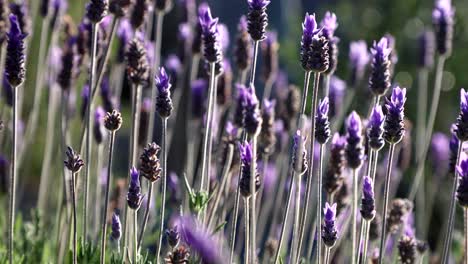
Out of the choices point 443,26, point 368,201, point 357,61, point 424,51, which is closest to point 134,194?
point 368,201

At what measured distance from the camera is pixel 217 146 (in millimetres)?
2809

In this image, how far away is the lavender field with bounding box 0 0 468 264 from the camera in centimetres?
186

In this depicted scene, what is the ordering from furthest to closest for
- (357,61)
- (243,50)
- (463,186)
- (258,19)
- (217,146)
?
1. (357,61)
2. (217,146)
3. (243,50)
4. (258,19)
5. (463,186)

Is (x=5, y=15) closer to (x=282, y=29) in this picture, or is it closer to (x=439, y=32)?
(x=439, y=32)

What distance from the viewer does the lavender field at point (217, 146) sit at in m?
1.86

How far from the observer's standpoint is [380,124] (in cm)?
189

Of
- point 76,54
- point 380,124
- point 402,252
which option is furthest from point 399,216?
point 76,54

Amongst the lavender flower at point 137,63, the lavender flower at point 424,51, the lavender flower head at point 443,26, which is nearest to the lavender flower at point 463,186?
the lavender flower at point 137,63

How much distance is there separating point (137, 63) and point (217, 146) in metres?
0.64

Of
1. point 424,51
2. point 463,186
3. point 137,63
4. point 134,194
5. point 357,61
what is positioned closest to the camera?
point 463,186

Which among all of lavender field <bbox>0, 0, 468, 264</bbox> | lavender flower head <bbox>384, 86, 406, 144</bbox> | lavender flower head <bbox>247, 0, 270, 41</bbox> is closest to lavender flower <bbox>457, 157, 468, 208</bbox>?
lavender field <bbox>0, 0, 468, 264</bbox>

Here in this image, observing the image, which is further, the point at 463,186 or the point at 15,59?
the point at 15,59

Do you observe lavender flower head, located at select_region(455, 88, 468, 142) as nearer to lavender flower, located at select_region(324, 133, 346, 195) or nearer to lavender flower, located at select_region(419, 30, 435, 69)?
lavender flower, located at select_region(324, 133, 346, 195)

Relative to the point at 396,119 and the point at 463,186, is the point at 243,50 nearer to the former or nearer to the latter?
the point at 396,119
